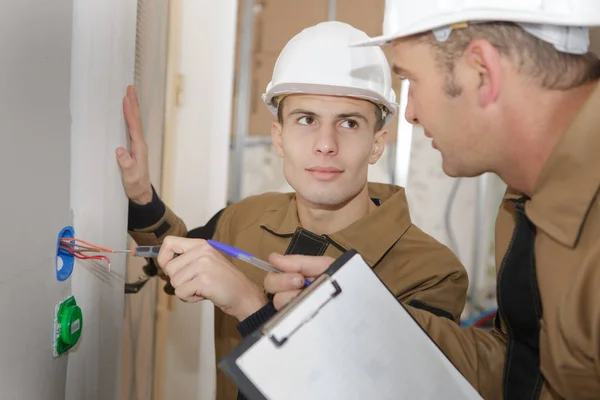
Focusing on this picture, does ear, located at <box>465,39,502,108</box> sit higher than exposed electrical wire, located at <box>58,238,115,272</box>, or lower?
higher

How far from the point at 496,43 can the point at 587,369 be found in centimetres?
48

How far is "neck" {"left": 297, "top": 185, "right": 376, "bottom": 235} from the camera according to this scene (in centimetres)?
145

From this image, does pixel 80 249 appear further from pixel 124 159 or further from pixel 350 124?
pixel 350 124

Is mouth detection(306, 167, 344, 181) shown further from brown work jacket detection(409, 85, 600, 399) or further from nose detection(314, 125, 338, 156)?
brown work jacket detection(409, 85, 600, 399)

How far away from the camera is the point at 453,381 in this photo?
0.94 metres

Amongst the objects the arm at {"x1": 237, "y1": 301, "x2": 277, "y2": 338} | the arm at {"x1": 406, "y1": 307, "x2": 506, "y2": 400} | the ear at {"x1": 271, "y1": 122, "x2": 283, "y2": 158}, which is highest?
the ear at {"x1": 271, "y1": 122, "x2": 283, "y2": 158}

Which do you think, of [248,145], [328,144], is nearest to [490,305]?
[248,145]

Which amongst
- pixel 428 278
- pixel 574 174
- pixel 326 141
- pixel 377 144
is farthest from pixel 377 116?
pixel 574 174

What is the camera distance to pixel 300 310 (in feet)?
2.67

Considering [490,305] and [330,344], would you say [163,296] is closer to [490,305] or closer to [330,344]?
[330,344]

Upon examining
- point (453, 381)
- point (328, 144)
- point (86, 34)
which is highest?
point (86, 34)

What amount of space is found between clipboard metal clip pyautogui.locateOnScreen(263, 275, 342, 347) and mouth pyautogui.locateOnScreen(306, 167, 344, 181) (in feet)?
1.83

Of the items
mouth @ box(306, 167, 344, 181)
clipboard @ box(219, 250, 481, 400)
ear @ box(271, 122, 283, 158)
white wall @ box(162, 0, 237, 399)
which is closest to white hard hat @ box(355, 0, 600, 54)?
clipboard @ box(219, 250, 481, 400)

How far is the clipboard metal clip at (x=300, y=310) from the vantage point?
0.79 m
